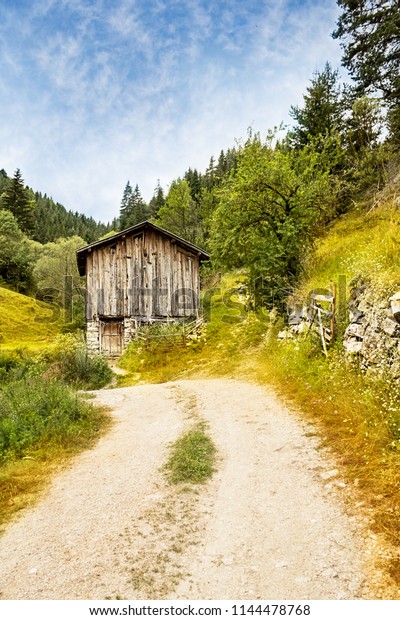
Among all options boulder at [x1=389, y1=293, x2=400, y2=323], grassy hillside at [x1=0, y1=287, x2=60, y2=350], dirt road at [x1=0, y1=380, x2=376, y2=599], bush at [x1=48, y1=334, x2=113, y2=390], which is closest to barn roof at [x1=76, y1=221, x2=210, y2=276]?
grassy hillside at [x1=0, y1=287, x2=60, y2=350]

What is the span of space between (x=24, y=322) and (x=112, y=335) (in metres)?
14.6

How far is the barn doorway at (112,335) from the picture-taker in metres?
22.7

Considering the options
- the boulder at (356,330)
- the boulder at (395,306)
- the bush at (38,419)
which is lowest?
the bush at (38,419)

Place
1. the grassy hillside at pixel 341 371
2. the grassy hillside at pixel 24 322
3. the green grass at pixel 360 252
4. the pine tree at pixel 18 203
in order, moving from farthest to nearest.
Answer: the pine tree at pixel 18 203
the grassy hillside at pixel 24 322
the green grass at pixel 360 252
the grassy hillside at pixel 341 371

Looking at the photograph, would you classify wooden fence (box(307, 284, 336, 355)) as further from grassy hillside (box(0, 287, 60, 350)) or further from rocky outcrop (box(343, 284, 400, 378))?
grassy hillside (box(0, 287, 60, 350))

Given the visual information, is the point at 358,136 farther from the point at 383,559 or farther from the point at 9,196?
the point at 9,196

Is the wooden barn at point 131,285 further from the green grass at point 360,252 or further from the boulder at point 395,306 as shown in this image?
the boulder at point 395,306

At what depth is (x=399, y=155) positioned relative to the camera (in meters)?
17.0

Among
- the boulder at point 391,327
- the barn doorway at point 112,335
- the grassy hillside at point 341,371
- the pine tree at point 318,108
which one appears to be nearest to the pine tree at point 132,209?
the pine tree at point 318,108

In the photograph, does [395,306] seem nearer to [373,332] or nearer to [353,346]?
[373,332]

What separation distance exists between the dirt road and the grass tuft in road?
0.20 m

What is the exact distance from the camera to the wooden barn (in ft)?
73.6

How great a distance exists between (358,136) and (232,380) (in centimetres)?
1919

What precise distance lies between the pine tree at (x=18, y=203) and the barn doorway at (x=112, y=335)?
171ft
